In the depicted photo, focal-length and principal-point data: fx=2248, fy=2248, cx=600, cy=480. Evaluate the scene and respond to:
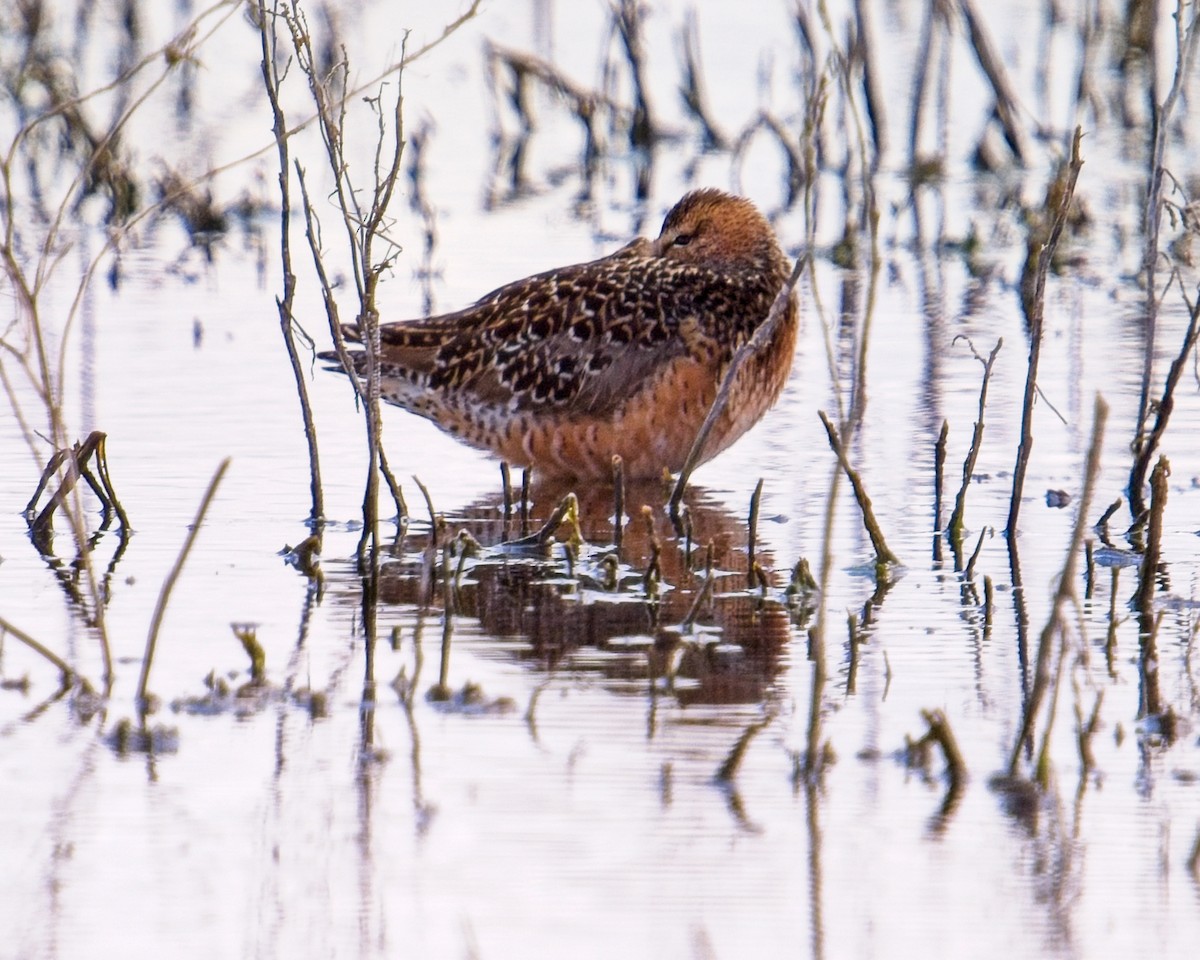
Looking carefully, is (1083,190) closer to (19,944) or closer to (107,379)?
(107,379)

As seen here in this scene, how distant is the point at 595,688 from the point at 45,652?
105 centimetres

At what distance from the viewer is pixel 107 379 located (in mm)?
7602

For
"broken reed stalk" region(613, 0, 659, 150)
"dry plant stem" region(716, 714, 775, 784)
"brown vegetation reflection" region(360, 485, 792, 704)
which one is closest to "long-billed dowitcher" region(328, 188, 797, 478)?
"brown vegetation reflection" region(360, 485, 792, 704)

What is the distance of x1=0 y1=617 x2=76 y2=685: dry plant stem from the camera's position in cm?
407

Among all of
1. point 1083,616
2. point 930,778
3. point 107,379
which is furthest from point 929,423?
point 930,778

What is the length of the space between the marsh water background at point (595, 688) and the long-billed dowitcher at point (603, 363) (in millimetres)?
181

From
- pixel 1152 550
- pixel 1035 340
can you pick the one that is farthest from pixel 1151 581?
pixel 1035 340

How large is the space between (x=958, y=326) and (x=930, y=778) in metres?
4.80

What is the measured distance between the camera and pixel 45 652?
165 inches

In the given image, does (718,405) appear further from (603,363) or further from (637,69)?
(637,69)

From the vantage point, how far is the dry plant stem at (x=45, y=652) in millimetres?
4070

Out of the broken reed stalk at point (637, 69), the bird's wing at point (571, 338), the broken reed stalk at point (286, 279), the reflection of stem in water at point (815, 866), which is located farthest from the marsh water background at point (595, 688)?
the broken reed stalk at point (637, 69)

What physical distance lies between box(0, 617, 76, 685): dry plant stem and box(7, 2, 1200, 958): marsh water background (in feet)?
0.16

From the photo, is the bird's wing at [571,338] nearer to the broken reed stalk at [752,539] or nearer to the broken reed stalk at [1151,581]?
the broken reed stalk at [752,539]
